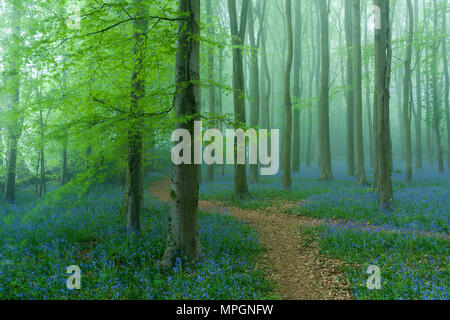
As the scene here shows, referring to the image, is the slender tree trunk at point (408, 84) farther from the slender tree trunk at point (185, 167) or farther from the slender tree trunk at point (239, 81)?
the slender tree trunk at point (185, 167)

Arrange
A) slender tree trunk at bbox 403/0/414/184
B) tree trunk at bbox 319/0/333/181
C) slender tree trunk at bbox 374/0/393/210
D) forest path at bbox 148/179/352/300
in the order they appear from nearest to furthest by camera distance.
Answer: forest path at bbox 148/179/352/300 < slender tree trunk at bbox 374/0/393/210 < slender tree trunk at bbox 403/0/414/184 < tree trunk at bbox 319/0/333/181

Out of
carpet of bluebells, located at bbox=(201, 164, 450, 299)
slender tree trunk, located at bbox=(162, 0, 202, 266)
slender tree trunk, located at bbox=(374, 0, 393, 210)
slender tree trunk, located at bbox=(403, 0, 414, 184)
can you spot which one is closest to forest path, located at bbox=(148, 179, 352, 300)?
carpet of bluebells, located at bbox=(201, 164, 450, 299)

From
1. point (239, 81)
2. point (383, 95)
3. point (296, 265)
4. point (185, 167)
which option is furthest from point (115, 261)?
point (383, 95)

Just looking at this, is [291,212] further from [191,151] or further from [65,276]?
[65,276]

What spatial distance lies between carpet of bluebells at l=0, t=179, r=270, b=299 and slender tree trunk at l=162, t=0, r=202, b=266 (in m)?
0.41


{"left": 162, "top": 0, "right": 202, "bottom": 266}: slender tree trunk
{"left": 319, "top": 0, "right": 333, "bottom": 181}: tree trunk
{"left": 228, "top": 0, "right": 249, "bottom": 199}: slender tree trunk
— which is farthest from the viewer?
{"left": 319, "top": 0, "right": 333, "bottom": 181}: tree trunk

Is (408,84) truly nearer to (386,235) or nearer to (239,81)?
(239,81)

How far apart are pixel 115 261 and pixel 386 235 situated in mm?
6528

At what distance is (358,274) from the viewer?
5.23m

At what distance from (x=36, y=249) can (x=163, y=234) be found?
291cm

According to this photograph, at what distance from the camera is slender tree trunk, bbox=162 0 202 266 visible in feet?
17.9

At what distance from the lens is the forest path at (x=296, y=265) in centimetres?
496

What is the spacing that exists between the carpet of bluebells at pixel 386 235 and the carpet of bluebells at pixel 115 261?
6.48 feet

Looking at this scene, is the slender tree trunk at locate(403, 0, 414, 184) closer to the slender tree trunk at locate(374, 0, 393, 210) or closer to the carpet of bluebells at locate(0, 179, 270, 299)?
the slender tree trunk at locate(374, 0, 393, 210)
